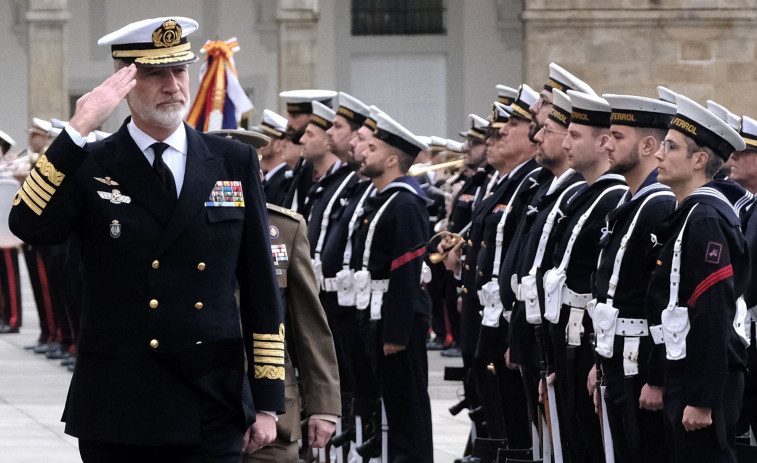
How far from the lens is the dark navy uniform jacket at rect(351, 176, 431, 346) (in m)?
8.70

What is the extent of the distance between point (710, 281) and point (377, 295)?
3160 millimetres

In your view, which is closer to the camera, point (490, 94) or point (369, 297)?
point (369, 297)

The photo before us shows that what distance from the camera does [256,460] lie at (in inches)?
216

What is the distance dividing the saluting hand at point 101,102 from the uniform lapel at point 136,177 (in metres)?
0.11

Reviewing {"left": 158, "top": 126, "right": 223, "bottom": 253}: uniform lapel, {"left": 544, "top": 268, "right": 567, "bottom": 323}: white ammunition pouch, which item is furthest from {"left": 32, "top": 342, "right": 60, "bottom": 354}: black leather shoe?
{"left": 158, "top": 126, "right": 223, "bottom": 253}: uniform lapel

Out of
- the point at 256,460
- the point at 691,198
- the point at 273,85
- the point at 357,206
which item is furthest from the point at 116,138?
the point at 273,85

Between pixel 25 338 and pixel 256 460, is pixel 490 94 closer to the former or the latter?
pixel 25 338

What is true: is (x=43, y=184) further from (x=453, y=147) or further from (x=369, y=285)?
(x=453, y=147)

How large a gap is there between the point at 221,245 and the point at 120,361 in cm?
42

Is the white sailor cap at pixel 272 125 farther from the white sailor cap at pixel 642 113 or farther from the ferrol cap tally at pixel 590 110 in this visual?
the white sailor cap at pixel 642 113

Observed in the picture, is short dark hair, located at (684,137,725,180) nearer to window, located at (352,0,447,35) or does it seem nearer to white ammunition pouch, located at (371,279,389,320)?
white ammunition pouch, located at (371,279,389,320)

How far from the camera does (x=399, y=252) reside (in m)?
8.87

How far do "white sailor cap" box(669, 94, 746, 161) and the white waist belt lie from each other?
0.73 m

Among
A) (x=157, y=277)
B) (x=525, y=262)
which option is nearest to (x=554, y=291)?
(x=525, y=262)
